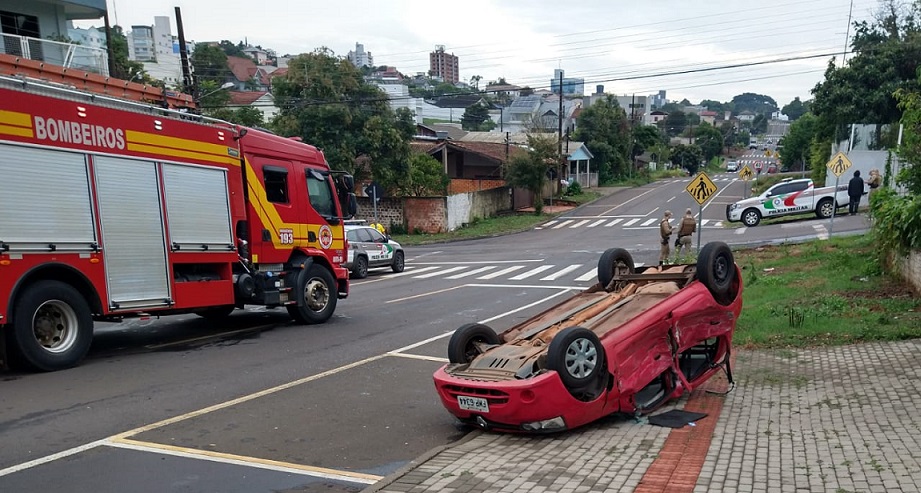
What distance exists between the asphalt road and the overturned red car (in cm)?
84

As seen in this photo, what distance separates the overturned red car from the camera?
6.36 metres

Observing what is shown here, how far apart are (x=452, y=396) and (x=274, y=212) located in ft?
23.9

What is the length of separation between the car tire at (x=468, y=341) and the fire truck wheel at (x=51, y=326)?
5219mm

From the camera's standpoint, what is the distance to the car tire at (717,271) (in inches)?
307

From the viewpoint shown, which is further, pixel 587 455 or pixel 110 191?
pixel 110 191

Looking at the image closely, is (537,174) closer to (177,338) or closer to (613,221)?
(613,221)

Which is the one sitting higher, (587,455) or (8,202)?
(8,202)

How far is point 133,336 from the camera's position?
39.2 feet

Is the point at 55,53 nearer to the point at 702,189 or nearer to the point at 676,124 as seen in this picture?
the point at 702,189

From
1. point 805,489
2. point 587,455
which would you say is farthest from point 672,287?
point 805,489

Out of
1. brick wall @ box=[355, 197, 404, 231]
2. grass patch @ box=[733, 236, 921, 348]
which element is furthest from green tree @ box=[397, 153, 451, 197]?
grass patch @ box=[733, 236, 921, 348]

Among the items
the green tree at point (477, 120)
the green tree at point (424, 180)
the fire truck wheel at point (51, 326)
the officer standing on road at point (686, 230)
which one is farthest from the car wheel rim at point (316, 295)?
the green tree at point (477, 120)

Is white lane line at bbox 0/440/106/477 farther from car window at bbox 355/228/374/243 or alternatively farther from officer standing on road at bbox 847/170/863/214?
officer standing on road at bbox 847/170/863/214

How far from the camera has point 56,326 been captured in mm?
9297
